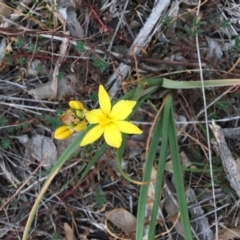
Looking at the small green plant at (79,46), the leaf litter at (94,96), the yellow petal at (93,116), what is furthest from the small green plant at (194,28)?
the yellow petal at (93,116)

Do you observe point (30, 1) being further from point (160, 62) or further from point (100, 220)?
point (100, 220)

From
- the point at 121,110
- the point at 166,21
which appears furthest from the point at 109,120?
the point at 166,21

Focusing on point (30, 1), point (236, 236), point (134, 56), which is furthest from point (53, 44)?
point (236, 236)

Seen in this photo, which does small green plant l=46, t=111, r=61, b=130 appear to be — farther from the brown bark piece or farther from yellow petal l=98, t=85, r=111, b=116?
the brown bark piece

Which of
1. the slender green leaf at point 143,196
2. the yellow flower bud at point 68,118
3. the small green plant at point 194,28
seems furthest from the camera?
the small green plant at point 194,28

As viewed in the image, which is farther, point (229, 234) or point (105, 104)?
point (229, 234)

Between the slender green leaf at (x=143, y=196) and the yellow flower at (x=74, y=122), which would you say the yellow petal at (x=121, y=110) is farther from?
the slender green leaf at (x=143, y=196)

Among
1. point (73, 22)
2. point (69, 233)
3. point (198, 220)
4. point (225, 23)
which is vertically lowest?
point (69, 233)

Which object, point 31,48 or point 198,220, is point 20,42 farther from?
point 198,220
